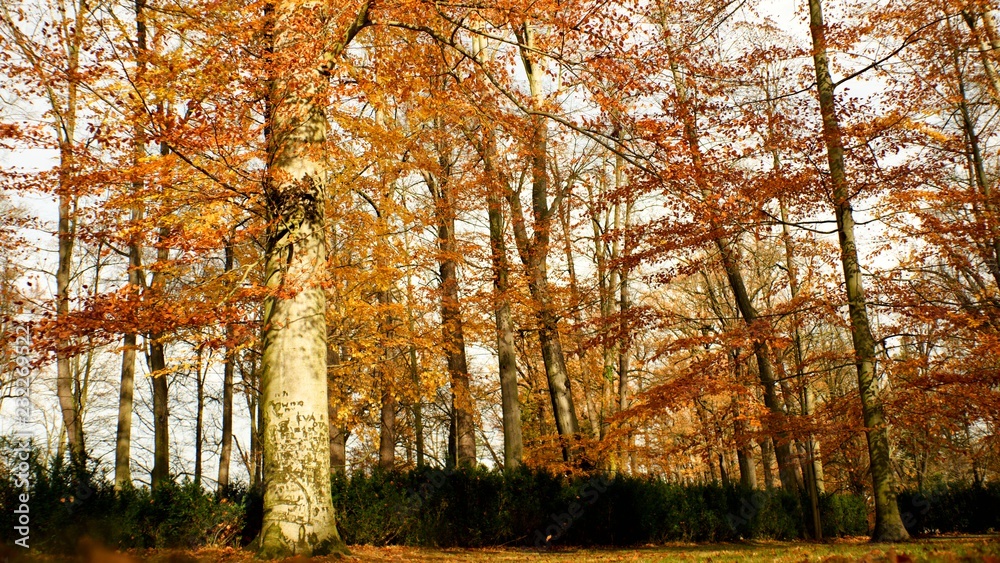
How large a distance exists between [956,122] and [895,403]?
800 centimetres

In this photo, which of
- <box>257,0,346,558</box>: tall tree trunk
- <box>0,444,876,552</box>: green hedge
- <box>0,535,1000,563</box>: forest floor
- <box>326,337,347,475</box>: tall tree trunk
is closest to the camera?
<box>0,535,1000,563</box>: forest floor

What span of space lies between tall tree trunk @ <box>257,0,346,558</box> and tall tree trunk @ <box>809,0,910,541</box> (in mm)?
9202

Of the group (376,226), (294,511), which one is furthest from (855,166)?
(294,511)

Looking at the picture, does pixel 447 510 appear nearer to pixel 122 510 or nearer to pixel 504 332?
pixel 504 332

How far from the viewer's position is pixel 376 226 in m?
14.5

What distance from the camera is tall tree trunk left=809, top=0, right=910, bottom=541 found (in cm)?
1098

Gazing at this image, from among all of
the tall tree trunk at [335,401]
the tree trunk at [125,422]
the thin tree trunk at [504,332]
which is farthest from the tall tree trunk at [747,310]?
the tree trunk at [125,422]

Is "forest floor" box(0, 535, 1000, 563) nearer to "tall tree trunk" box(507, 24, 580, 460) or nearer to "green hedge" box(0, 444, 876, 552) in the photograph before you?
"green hedge" box(0, 444, 876, 552)

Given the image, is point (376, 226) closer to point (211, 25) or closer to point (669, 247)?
point (211, 25)

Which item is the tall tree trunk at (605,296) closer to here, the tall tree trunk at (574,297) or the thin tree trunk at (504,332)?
the tall tree trunk at (574,297)

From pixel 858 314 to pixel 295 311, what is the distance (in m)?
9.84

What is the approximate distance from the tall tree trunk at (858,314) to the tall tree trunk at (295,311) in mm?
9202

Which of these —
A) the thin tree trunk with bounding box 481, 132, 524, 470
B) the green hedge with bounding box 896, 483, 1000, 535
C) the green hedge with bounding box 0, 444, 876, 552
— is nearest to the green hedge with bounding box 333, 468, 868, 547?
the green hedge with bounding box 0, 444, 876, 552

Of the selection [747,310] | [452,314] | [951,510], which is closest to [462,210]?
[452,314]
